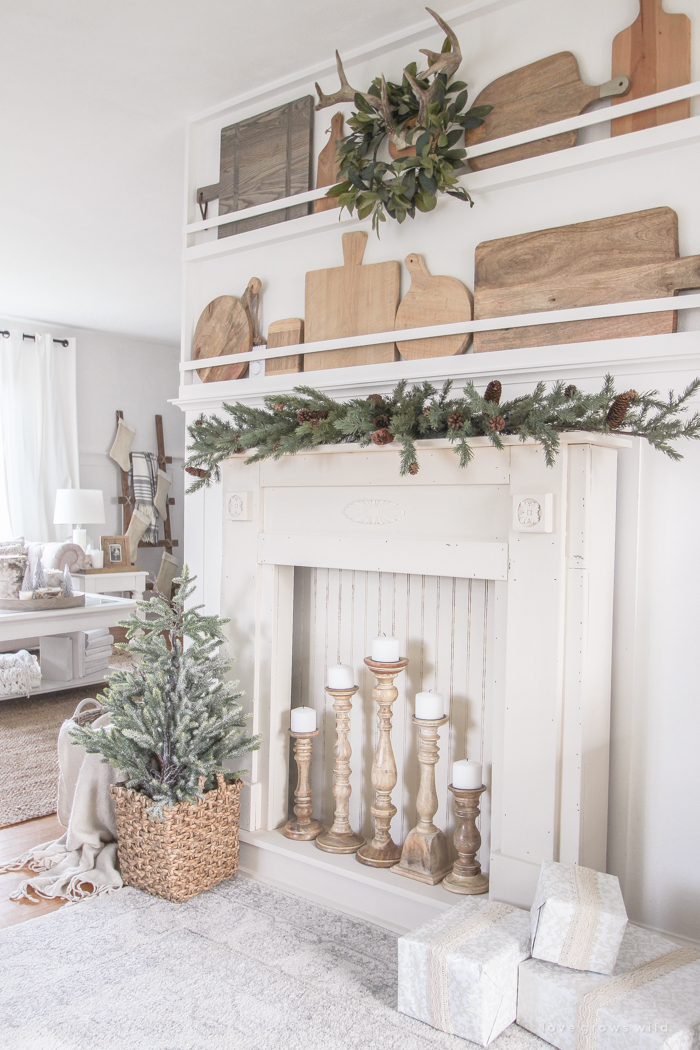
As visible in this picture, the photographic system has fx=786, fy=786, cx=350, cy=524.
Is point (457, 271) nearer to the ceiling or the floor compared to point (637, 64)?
nearer to the floor

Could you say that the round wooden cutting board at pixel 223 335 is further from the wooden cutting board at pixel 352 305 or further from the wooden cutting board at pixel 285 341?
the wooden cutting board at pixel 352 305

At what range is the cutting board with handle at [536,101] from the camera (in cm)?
187

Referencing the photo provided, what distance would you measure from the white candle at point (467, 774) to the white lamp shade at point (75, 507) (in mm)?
4406

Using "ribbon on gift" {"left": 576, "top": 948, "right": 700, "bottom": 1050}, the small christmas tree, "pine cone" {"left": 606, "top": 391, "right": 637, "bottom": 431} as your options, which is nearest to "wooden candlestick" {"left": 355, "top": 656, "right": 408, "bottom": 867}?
the small christmas tree

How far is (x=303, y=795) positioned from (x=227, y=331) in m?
1.47

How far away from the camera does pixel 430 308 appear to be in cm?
211

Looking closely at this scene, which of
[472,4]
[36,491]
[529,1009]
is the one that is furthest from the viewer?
[36,491]

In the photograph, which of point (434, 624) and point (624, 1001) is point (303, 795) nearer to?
point (434, 624)

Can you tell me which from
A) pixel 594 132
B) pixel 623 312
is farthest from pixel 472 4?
pixel 623 312

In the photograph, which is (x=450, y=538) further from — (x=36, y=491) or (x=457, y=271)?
(x=36, y=491)

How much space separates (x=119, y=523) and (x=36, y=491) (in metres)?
0.82

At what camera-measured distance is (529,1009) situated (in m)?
1.52

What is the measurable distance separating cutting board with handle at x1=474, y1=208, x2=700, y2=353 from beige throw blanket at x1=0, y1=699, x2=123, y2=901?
1618 millimetres

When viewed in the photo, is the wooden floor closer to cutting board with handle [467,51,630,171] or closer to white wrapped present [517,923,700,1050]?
white wrapped present [517,923,700,1050]
